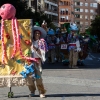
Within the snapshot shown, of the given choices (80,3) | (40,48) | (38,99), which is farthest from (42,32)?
(80,3)

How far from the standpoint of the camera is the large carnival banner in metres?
8.15

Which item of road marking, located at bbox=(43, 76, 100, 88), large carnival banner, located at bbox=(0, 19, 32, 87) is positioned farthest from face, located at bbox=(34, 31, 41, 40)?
road marking, located at bbox=(43, 76, 100, 88)

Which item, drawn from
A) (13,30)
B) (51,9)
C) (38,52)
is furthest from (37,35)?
(51,9)

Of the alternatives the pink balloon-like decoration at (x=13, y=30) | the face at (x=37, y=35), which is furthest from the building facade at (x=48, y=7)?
the pink balloon-like decoration at (x=13, y=30)

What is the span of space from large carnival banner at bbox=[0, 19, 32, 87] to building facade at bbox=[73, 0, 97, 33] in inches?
6153

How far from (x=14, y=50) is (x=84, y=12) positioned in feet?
538

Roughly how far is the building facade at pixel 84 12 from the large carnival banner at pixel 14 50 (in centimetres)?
15629

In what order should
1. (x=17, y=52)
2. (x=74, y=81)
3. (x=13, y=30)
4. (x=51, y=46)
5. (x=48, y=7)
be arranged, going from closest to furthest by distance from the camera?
(x=13, y=30) < (x=17, y=52) < (x=74, y=81) < (x=51, y=46) < (x=48, y=7)

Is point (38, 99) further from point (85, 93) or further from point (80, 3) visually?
point (80, 3)

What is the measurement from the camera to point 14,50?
818cm

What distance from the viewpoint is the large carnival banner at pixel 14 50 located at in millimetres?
8148

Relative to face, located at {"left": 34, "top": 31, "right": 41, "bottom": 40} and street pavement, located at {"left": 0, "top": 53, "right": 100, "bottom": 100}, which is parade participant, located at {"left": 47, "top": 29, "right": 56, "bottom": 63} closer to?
street pavement, located at {"left": 0, "top": 53, "right": 100, "bottom": 100}

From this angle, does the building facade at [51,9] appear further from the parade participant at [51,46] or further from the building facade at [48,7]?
the parade participant at [51,46]

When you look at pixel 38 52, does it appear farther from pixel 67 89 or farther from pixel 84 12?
pixel 84 12
